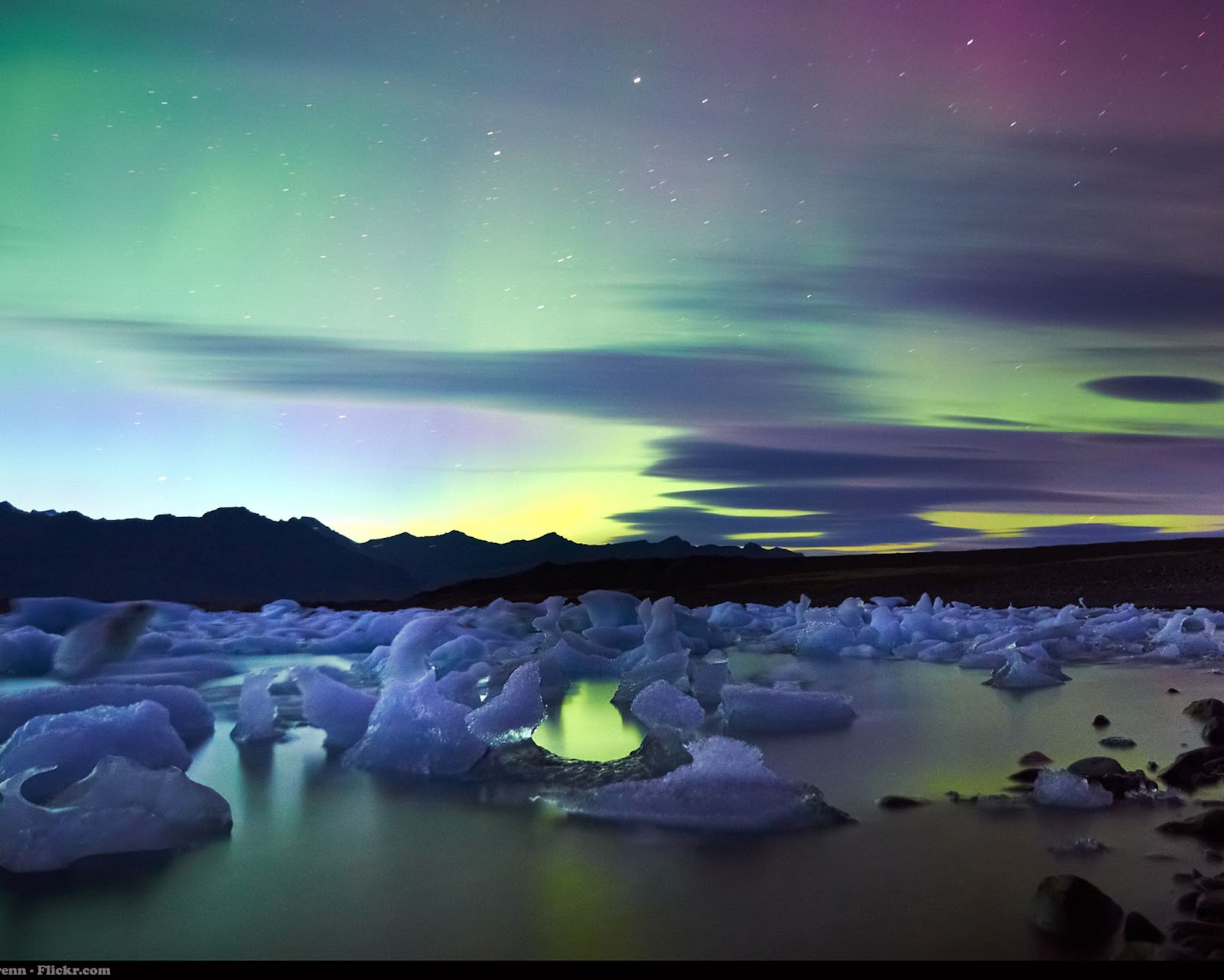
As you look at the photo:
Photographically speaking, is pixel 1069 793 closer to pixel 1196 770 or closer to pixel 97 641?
pixel 1196 770

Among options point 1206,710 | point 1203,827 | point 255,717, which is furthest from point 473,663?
point 1203,827

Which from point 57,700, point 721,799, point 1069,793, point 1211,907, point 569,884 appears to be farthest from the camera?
point 57,700

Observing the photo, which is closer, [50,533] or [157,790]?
[157,790]

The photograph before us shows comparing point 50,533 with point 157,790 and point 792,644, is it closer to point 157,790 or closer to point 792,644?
point 792,644

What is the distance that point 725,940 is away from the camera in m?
2.09

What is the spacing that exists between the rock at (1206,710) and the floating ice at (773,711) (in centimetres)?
154

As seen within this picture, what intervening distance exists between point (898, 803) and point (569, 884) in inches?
49.7

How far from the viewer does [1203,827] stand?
2719 millimetres

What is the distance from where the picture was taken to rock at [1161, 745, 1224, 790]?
332 cm

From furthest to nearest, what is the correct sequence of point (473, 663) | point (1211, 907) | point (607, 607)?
1. point (607, 607)
2. point (473, 663)
3. point (1211, 907)

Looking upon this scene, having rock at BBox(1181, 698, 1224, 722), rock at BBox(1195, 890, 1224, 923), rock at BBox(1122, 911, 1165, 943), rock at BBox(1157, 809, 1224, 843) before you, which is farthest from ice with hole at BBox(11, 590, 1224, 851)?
rock at BBox(1181, 698, 1224, 722)
